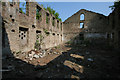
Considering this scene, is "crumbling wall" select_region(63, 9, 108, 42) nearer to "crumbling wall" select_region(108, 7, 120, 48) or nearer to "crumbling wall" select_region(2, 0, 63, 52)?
"crumbling wall" select_region(108, 7, 120, 48)

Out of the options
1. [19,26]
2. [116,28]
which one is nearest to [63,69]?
[19,26]

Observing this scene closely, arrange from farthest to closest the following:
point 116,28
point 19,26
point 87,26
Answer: point 87,26 < point 116,28 < point 19,26

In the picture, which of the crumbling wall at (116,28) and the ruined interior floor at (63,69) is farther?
the crumbling wall at (116,28)

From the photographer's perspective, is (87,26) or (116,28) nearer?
(116,28)

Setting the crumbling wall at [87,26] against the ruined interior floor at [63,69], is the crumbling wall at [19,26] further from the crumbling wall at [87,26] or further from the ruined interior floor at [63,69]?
the crumbling wall at [87,26]

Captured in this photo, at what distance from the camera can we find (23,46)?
624 centimetres

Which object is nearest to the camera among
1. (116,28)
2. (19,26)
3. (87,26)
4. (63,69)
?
Result: (63,69)

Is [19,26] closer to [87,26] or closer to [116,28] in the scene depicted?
[116,28]

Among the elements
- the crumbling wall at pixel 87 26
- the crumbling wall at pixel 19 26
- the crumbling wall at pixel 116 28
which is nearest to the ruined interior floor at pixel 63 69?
the crumbling wall at pixel 19 26

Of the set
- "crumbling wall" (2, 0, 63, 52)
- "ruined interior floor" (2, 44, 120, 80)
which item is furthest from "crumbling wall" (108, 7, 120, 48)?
"crumbling wall" (2, 0, 63, 52)

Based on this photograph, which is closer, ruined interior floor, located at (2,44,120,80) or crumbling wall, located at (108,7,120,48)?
ruined interior floor, located at (2,44,120,80)

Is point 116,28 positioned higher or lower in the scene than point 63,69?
higher

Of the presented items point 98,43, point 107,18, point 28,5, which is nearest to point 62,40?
point 98,43

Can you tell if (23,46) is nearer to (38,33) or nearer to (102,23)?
(38,33)
